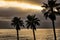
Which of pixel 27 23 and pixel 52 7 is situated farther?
pixel 27 23

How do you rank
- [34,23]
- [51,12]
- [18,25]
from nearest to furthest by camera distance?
[51,12]
[34,23]
[18,25]

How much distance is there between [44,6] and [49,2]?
2.27 meters

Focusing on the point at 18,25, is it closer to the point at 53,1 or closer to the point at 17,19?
the point at 17,19

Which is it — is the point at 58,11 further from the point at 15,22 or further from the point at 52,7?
the point at 15,22

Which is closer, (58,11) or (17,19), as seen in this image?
(58,11)

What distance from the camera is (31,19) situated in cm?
12962

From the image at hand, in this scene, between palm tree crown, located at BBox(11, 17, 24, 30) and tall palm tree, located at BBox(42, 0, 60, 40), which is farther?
palm tree crown, located at BBox(11, 17, 24, 30)

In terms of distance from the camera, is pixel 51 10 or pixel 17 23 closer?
pixel 51 10

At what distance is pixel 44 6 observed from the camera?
364 feet

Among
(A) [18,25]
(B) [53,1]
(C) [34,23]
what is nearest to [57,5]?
(B) [53,1]

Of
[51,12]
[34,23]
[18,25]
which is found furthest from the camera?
[18,25]

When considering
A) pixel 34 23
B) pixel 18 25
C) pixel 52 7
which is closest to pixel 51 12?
pixel 52 7

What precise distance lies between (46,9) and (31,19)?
2084 centimetres

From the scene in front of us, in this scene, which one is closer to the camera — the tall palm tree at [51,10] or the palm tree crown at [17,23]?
the tall palm tree at [51,10]
